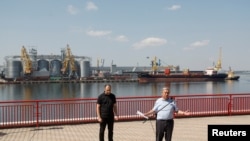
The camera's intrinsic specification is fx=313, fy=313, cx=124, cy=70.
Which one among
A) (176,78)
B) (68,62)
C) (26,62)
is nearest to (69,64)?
A: (68,62)

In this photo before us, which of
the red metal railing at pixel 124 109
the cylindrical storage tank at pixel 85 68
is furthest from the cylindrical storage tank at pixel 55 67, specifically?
the red metal railing at pixel 124 109

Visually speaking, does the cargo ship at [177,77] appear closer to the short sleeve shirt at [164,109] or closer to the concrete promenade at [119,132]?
the concrete promenade at [119,132]

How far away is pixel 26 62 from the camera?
170 meters

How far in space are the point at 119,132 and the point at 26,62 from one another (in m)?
167

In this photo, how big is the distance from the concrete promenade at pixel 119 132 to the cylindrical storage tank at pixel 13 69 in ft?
537

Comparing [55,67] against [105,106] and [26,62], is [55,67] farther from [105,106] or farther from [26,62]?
[105,106]

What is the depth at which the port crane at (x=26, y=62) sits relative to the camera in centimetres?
16794

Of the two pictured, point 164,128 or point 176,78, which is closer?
point 164,128

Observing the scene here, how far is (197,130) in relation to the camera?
36.8 feet

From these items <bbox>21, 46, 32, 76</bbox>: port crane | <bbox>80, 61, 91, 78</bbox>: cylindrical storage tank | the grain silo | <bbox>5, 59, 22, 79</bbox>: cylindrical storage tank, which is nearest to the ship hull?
<bbox>80, 61, 91, 78</bbox>: cylindrical storage tank

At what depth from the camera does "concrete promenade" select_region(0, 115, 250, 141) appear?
10062mm

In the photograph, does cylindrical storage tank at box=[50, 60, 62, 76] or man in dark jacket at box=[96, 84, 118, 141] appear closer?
man in dark jacket at box=[96, 84, 118, 141]

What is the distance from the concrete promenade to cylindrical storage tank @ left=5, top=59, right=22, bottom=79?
164 m

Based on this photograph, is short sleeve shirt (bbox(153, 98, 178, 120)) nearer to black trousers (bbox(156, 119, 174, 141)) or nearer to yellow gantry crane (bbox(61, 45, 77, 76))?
black trousers (bbox(156, 119, 174, 141))
